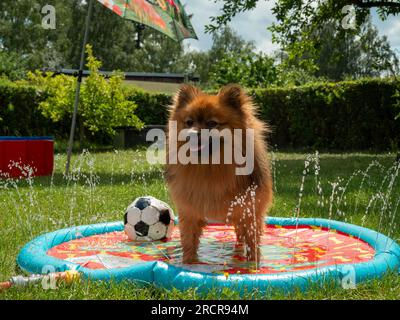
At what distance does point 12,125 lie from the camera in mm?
17188

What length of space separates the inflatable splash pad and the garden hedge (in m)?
12.0

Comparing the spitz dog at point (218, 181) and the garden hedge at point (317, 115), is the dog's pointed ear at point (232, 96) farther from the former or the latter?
the garden hedge at point (317, 115)

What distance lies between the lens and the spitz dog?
391 cm

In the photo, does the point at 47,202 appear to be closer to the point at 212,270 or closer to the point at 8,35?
the point at 212,270

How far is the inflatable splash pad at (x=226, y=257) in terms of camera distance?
3197 millimetres

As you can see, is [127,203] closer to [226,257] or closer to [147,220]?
[147,220]

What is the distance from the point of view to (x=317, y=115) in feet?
58.4

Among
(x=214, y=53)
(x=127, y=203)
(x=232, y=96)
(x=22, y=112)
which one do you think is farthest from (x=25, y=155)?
(x=214, y=53)

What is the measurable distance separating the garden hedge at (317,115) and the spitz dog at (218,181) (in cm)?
1294

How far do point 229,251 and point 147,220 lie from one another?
2.84 feet

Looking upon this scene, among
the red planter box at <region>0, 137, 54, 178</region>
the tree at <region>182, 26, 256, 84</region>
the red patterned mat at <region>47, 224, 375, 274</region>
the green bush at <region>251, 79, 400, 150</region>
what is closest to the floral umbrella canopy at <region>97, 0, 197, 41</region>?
the red patterned mat at <region>47, 224, 375, 274</region>

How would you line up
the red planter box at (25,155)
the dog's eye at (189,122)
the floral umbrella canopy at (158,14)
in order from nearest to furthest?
the dog's eye at (189,122) → the floral umbrella canopy at (158,14) → the red planter box at (25,155)

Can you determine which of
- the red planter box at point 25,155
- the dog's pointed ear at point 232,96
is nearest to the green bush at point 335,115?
the red planter box at point 25,155

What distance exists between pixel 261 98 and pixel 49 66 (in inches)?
981
